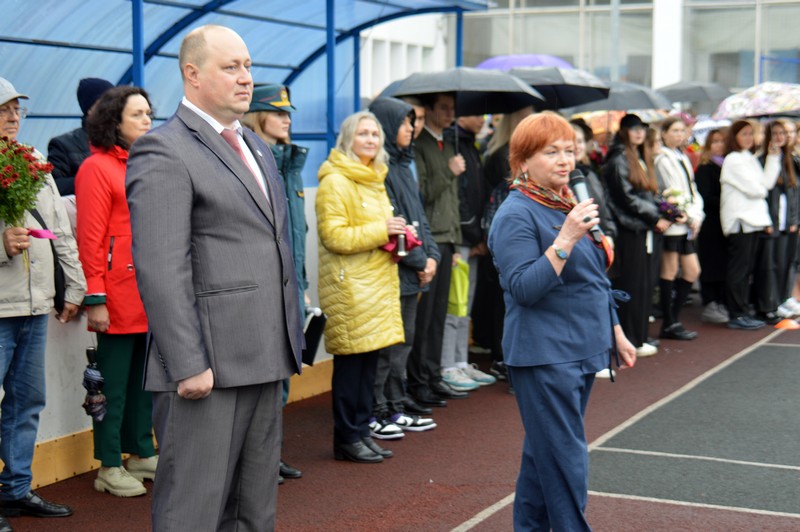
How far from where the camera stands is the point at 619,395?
29.2ft

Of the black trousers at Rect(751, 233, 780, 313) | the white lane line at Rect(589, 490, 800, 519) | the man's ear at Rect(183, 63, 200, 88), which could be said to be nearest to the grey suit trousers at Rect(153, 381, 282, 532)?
the man's ear at Rect(183, 63, 200, 88)

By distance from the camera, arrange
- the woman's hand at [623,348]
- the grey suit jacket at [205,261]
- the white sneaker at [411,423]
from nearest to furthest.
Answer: the grey suit jacket at [205,261], the woman's hand at [623,348], the white sneaker at [411,423]

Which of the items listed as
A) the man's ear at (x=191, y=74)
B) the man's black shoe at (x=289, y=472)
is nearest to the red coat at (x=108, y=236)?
the man's black shoe at (x=289, y=472)

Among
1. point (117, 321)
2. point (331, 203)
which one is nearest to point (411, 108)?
point (331, 203)

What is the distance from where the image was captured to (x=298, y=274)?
271 inches

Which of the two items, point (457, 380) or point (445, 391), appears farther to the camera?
point (457, 380)

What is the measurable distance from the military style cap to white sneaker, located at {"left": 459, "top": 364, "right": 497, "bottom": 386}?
11.1ft

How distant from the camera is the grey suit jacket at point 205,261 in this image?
3684 millimetres

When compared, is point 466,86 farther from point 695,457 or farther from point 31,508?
point 31,508

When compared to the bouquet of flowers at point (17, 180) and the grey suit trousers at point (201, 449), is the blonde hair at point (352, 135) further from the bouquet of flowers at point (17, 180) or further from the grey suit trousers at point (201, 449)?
the grey suit trousers at point (201, 449)

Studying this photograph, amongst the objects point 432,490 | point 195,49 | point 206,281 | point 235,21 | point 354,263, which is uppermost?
point 235,21

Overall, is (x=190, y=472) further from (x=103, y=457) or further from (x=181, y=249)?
(x=103, y=457)

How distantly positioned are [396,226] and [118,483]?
2159mm

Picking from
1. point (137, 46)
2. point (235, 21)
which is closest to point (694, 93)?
point (235, 21)
